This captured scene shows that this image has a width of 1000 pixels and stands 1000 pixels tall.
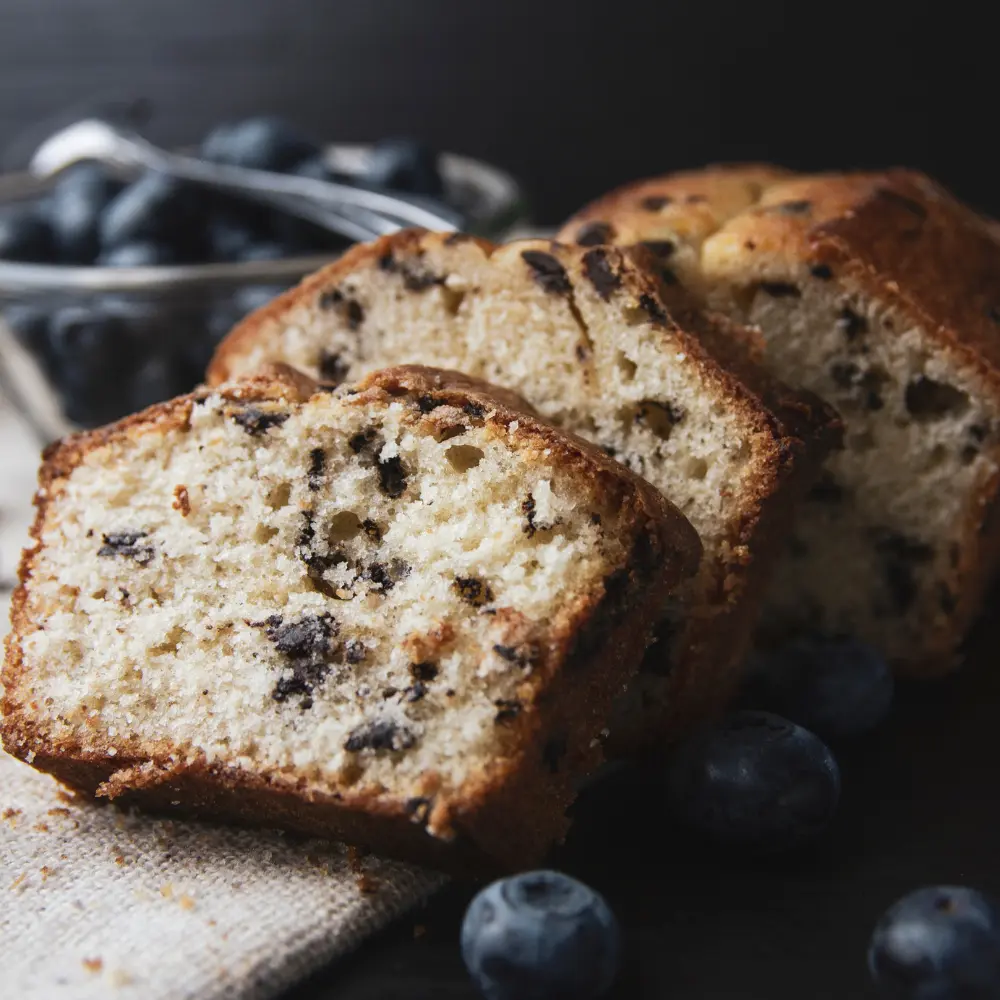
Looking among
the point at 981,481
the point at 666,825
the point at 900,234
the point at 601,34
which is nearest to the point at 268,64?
the point at 601,34

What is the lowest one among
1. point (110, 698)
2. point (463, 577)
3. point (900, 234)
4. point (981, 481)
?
point (110, 698)

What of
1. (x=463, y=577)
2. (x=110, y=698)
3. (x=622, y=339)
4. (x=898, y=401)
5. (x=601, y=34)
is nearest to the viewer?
(x=463, y=577)

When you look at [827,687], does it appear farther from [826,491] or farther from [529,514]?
[529,514]

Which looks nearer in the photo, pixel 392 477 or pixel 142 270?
pixel 392 477

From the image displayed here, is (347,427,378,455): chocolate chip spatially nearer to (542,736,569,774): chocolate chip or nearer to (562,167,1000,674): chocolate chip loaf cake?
(542,736,569,774): chocolate chip

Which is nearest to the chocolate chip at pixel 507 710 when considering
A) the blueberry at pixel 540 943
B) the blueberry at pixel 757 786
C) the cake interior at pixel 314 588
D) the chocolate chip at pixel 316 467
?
the cake interior at pixel 314 588

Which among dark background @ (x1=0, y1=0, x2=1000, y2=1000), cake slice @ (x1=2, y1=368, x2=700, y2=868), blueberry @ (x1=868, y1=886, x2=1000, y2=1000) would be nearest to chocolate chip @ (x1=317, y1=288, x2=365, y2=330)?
cake slice @ (x1=2, y1=368, x2=700, y2=868)

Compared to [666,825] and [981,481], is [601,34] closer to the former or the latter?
[981,481]

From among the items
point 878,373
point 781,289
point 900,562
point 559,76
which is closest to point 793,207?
point 781,289
